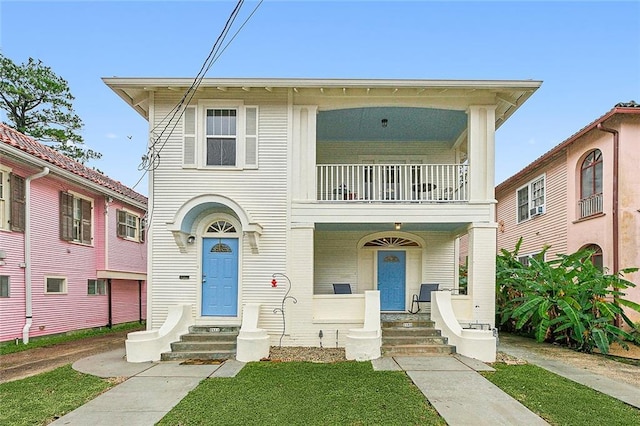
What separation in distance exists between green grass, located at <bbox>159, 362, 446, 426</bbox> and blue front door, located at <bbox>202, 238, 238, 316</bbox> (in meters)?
2.60

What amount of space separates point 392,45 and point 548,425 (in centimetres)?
1079

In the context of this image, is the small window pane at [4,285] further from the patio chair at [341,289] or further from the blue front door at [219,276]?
the patio chair at [341,289]

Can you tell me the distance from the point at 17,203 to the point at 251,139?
19.9 feet

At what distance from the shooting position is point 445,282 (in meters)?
12.1

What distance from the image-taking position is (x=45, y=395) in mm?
6309

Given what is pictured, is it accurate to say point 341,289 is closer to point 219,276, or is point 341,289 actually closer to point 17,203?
point 219,276

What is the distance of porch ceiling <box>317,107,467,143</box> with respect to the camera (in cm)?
1073

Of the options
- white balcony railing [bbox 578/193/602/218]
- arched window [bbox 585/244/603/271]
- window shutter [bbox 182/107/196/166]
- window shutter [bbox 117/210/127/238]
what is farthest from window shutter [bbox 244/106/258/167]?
arched window [bbox 585/244/603/271]

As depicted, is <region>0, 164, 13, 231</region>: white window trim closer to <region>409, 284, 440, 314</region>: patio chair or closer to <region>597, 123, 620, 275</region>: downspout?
<region>409, 284, 440, 314</region>: patio chair

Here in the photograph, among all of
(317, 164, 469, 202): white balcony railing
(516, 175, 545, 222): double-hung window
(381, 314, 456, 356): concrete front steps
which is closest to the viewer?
(381, 314, 456, 356): concrete front steps

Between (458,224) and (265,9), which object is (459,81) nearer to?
(458,224)

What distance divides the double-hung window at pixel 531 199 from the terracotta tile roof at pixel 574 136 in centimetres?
53

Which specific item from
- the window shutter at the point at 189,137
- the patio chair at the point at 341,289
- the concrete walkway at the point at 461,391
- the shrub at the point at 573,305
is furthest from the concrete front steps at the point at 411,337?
the window shutter at the point at 189,137

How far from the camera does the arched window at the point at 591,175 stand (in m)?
12.9
